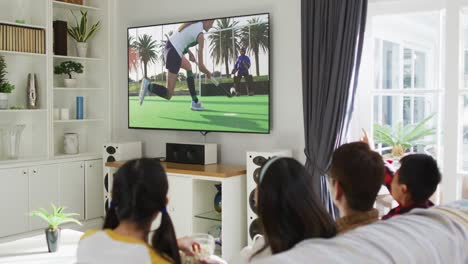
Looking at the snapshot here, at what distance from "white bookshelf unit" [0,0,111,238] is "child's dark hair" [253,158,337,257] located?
4073mm

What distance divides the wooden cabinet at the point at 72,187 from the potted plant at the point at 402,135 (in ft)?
9.64

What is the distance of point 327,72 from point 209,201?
5.08 feet

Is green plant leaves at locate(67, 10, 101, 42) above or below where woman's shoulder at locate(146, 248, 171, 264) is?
above

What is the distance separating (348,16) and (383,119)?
33.4 inches

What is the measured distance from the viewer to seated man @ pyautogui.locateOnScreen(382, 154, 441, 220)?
2.37 metres

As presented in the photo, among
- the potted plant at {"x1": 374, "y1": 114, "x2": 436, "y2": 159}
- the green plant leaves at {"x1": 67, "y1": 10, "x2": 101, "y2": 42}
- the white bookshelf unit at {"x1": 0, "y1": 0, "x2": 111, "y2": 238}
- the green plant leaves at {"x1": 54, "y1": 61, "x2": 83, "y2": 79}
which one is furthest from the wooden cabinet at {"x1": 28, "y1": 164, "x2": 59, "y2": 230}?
the potted plant at {"x1": 374, "y1": 114, "x2": 436, "y2": 159}

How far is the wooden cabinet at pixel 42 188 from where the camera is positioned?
5.42m

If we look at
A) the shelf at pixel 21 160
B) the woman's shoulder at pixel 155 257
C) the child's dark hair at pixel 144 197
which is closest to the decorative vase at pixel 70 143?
the shelf at pixel 21 160

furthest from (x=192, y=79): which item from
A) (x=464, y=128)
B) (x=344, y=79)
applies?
(x=464, y=128)

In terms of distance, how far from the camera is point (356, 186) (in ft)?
7.07

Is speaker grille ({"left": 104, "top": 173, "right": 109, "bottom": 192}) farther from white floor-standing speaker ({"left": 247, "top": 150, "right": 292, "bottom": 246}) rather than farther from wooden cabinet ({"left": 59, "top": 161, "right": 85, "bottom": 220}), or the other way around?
white floor-standing speaker ({"left": 247, "top": 150, "right": 292, "bottom": 246})

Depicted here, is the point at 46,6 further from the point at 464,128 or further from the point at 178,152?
the point at 464,128

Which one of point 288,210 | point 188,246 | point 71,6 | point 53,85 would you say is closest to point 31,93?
point 53,85

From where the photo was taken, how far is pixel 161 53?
5.69 meters
